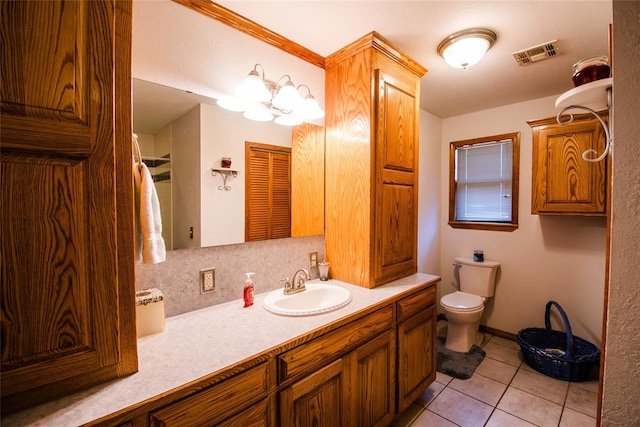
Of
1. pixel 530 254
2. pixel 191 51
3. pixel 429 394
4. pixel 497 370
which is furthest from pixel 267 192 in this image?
pixel 530 254

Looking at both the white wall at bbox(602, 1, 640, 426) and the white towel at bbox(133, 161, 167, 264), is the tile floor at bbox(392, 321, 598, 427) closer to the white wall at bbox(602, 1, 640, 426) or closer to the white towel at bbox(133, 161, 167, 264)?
the white wall at bbox(602, 1, 640, 426)

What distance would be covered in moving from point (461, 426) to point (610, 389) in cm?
148

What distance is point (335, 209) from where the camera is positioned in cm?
198

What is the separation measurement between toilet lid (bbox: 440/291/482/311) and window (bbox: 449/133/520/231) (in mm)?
789

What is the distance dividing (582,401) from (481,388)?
65 centimetres

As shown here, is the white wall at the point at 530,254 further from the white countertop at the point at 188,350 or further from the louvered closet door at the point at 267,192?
the louvered closet door at the point at 267,192

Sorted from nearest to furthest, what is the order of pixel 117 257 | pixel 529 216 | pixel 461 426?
pixel 117 257 < pixel 461 426 < pixel 529 216

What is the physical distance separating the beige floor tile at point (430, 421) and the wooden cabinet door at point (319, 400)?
30.0 inches

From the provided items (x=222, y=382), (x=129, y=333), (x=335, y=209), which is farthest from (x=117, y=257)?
(x=335, y=209)

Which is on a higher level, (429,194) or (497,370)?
(429,194)

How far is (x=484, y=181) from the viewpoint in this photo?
3.05m

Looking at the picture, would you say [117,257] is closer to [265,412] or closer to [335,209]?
[265,412]

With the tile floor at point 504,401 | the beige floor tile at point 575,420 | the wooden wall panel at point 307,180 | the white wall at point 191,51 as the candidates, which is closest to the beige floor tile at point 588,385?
the tile floor at point 504,401

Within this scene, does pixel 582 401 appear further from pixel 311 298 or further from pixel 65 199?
pixel 65 199
